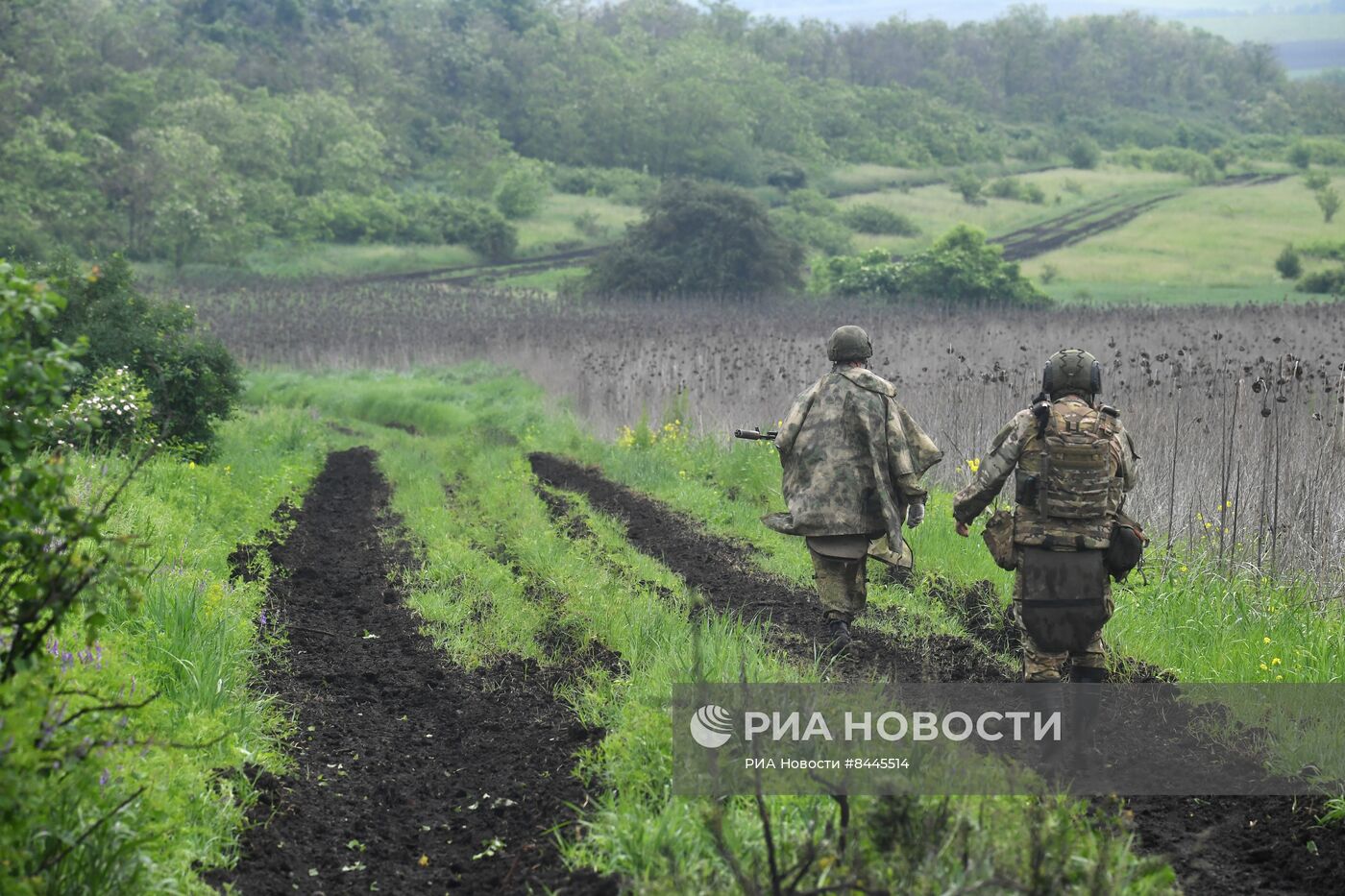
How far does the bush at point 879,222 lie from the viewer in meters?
68.1

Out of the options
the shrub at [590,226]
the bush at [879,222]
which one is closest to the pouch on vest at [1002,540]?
the shrub at [590,226]

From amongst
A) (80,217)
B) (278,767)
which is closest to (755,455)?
(278,767)

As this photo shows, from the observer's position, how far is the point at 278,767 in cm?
620

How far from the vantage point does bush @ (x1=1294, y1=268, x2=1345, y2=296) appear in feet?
143

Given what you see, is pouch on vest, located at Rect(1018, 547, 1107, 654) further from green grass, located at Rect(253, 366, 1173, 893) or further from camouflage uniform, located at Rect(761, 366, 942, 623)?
camouflage uniform, located at Rect(761, 366, 942, 623)

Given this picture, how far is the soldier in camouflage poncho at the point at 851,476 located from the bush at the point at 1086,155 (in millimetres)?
89626

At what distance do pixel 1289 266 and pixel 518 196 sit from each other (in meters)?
38.5

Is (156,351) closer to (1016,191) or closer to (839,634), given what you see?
(839,634)

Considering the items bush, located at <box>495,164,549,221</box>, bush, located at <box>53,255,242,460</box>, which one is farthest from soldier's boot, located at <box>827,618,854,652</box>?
bush, located at <box>495,164,549,221</box>

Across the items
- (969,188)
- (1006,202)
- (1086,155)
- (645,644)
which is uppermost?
(1086,155)

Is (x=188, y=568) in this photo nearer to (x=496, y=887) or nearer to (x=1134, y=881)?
(x=496, y=887)

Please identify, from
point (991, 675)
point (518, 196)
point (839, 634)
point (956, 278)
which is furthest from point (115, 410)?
point (518, 196)

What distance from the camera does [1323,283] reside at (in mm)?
44438

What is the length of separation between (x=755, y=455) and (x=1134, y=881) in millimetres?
11843
